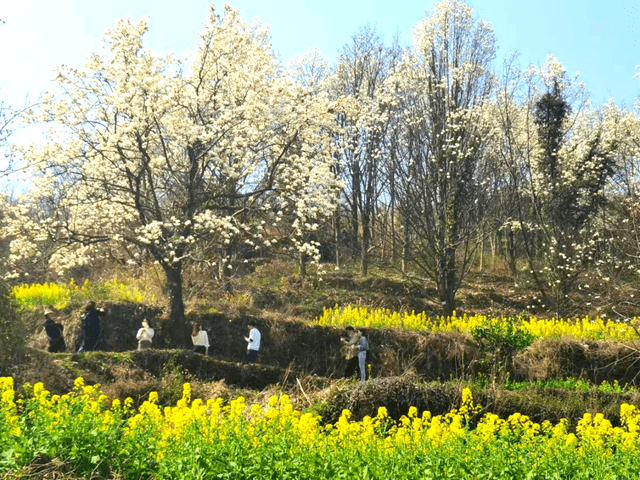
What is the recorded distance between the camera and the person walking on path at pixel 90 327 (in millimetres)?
16531

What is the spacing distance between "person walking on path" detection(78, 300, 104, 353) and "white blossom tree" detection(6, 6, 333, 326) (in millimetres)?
1371

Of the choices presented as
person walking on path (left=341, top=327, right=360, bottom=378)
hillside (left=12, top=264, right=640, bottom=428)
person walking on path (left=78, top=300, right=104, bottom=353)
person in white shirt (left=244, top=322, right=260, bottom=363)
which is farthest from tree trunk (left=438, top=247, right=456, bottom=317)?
person walking on path (left=78, top=300, right=104, bottom=353)

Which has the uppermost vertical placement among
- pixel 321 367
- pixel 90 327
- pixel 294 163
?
pixel 294 163

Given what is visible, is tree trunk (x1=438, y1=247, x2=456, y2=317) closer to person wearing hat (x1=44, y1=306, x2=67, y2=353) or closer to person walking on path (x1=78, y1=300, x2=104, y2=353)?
person walking on path (x1=78, y1=300, x2=104, y2=353)

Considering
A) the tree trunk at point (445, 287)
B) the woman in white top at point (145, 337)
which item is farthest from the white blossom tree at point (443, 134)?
the woman in white top at point (145, 337)

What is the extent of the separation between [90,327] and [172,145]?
4832 mm

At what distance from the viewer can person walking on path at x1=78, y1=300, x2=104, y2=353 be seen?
1653cm

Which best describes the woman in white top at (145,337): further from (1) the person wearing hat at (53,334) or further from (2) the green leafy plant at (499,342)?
(2) the green leafy plant at (499,342)

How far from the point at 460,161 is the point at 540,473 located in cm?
1740

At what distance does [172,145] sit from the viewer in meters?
18.2

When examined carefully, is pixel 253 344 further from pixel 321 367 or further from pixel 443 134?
pixel 443 134

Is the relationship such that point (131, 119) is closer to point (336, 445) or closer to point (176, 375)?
point (176, 375)

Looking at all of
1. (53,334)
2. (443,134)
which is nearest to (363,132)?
(443,134)

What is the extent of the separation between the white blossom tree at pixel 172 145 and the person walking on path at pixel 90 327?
137cm
